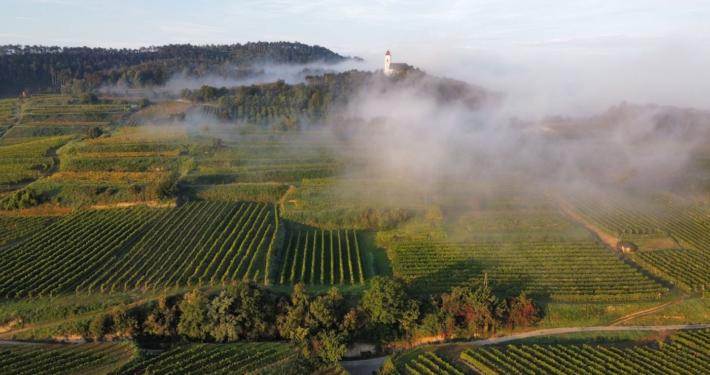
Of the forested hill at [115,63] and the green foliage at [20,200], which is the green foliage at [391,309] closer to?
the green foliage at [20,200]

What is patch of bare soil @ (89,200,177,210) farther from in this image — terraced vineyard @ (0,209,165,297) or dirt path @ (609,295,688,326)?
dirt path @ (609,295,688,326)

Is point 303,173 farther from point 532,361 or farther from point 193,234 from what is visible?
point 532,361

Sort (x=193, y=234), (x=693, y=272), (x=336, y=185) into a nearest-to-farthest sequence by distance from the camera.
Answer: (x=693, y=272) → (x=193, y=234) → (x=336, y=185)

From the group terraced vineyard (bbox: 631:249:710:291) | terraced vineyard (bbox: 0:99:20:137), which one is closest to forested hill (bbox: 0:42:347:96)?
terraced vineyard (bbox: 0:99:20:137)

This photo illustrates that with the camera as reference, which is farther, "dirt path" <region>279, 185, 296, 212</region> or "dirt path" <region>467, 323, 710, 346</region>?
"dirt path" <region>279, 185, 296, 212</region>

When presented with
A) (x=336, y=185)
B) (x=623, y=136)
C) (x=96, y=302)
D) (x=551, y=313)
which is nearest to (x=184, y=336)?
(x=96, y=302)

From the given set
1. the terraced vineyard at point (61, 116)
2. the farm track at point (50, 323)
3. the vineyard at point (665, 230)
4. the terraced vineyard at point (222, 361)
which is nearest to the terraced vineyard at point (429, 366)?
the terraced vineyard at point (222, 361)
